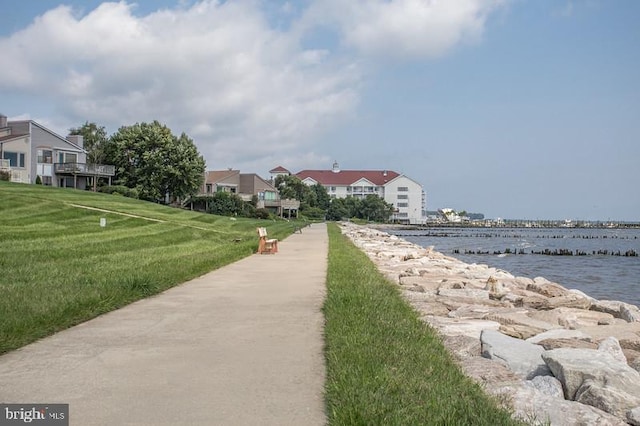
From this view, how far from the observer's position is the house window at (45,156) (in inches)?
2224

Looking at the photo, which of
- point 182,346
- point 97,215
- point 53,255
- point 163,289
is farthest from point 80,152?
point 182,346

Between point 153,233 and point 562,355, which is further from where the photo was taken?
point 153,233

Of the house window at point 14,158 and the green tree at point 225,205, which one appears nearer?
the house window at point 14,158

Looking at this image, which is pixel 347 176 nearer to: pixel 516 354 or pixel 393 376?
pixel 516 354

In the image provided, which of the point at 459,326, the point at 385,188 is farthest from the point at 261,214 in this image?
the point at 385,188

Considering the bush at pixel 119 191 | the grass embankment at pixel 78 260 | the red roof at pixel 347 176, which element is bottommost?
the grass embankment at pixel 78 260

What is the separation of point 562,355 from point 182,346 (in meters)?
4.23

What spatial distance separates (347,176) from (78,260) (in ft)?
465

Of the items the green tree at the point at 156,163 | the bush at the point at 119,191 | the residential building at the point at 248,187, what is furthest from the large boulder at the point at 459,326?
the residential building at the point at 248,187

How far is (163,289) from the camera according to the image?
11758 mm

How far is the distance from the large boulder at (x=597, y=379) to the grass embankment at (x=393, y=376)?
1140 mm

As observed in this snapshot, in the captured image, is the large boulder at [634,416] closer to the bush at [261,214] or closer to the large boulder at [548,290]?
the large boulder at [548,290]

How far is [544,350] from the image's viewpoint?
772 cm

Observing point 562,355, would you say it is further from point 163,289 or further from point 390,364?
point 163,289
